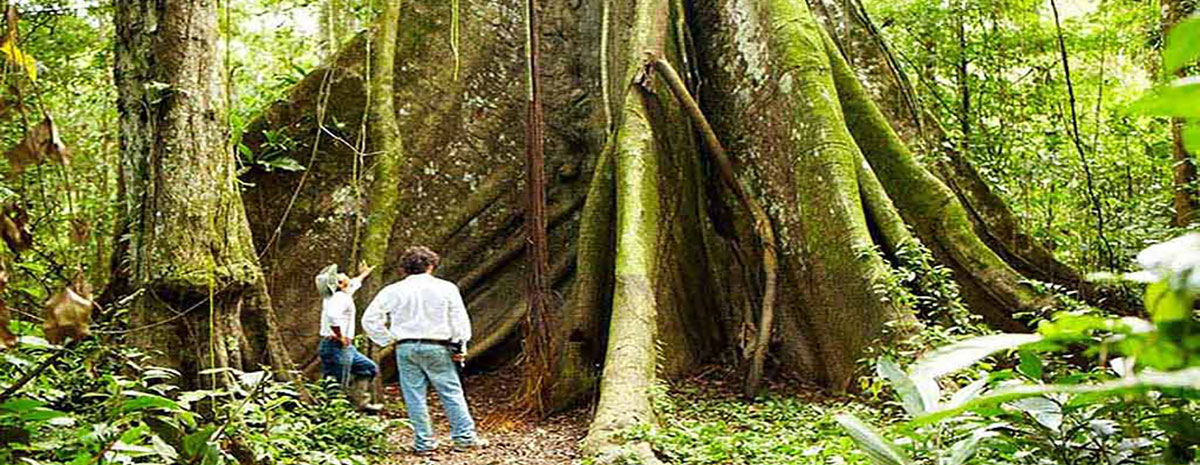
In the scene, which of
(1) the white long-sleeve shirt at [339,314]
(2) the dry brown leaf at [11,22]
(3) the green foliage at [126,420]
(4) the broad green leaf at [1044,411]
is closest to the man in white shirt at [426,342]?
(1) the white long-sleeve shirt at [339,314]

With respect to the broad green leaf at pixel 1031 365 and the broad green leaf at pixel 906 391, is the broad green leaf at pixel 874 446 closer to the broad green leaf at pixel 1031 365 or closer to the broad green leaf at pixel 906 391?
the broad green leaf at pixel 906 391

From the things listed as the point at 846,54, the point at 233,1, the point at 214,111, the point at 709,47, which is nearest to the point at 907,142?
the point at 846,54

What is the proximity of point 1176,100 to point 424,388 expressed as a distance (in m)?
5.66

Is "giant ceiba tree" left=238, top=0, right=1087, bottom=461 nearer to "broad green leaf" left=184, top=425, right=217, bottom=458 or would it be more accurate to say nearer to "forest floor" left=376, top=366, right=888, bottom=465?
"forest floor" left=376, top=366, right=888, bottom=465

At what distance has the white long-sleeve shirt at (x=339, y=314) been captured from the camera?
6629 millimetres

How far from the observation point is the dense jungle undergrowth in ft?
14.0

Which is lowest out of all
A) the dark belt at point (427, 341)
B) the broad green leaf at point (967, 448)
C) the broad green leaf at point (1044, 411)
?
the dark belt at point (427, 341)

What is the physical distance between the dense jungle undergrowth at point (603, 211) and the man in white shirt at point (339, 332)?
31 cm

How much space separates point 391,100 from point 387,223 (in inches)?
41.5

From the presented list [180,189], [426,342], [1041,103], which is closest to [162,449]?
[180,189]

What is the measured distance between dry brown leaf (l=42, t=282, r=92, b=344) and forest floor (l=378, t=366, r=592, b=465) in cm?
379

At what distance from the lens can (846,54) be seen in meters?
7.75

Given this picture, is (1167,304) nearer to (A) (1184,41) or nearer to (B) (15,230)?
(A) (1184,41)

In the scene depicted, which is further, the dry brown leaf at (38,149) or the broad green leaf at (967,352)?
the dry brown leaf at (38,149)
